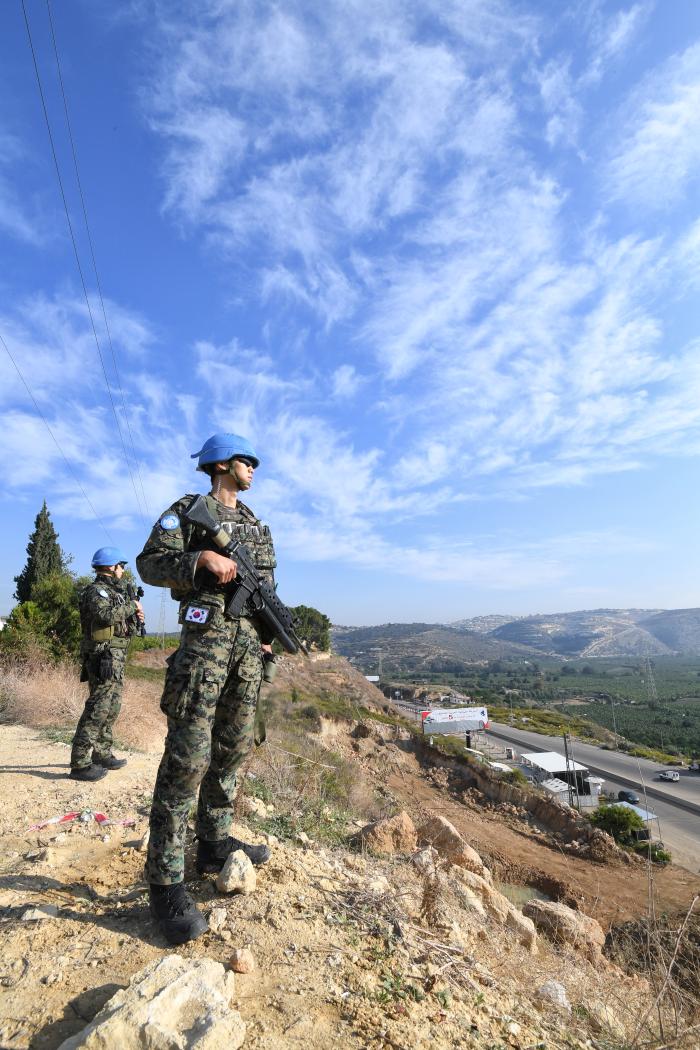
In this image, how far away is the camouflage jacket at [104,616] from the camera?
539cm

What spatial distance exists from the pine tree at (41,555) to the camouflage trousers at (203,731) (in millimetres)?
24318

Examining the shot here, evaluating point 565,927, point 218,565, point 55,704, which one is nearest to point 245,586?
point 218,565

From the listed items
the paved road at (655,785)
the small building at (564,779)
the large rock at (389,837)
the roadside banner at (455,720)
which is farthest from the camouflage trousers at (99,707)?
the roadside banner at (455,720)

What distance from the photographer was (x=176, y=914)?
2.24m

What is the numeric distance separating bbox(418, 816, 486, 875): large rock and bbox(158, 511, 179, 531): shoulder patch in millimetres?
5397

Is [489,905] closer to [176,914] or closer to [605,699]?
[176,914]

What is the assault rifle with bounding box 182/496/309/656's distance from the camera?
270 cm

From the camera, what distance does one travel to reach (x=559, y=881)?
1265 centimetres

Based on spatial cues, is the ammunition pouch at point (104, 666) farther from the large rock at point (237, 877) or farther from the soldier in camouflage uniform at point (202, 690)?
the large rock at point (237, 877)

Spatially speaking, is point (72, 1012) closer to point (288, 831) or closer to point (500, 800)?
point (288, 831)

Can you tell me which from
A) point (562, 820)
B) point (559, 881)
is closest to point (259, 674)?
point (559, 881)

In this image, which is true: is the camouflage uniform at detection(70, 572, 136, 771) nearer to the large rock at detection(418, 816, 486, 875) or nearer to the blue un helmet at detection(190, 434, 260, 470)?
the blue un helmet at detection(190, 434, 260, 470)

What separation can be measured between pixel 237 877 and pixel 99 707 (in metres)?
3.34

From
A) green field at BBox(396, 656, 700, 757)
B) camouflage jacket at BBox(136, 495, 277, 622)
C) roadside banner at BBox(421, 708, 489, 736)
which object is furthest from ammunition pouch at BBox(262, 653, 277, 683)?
roadside banner at BBox(421, 708, 489, 736)
